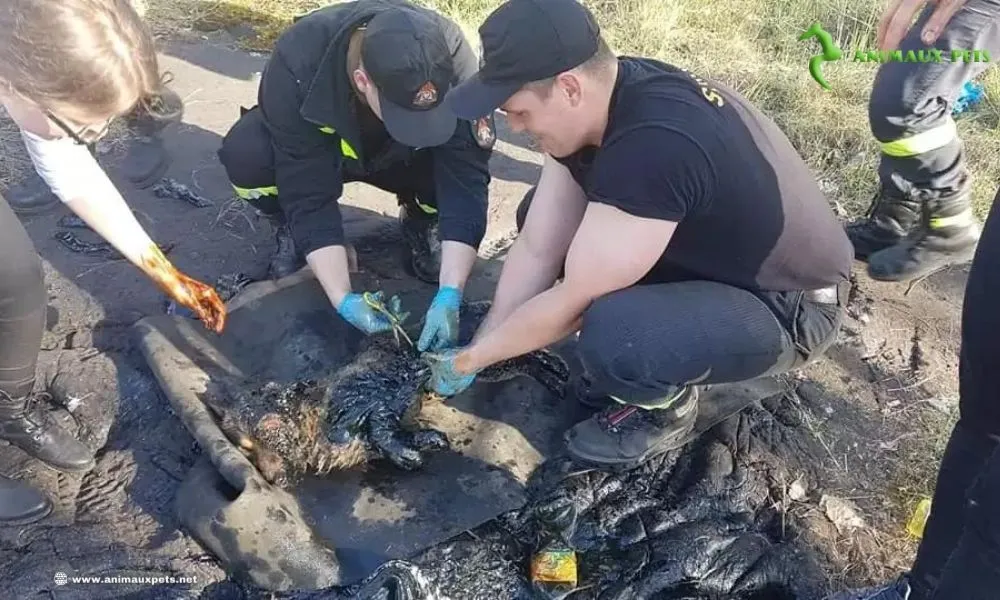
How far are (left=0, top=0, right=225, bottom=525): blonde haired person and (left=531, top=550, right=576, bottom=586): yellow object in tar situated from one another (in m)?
1.51

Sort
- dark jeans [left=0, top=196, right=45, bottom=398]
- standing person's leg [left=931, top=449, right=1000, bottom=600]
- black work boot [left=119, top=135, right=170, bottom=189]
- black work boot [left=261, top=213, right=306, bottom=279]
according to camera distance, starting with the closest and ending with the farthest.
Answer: standing person's leg [left=931, top=449, right=1000, bottom=600] < dark jeans [left=0, top=196, right=45, bottom=398] < black work boot [left=261, top=213, right=306, bottom=279] < black work boot [left=119, top=135, right=170, bottom=189]

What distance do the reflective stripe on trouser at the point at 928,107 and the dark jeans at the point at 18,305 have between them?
3.24 metres

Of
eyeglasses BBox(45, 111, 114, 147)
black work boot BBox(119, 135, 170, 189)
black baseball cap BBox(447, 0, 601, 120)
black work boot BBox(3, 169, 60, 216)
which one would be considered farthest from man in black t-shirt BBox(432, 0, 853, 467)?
black work boot BBox(3, 169, 60, 216)

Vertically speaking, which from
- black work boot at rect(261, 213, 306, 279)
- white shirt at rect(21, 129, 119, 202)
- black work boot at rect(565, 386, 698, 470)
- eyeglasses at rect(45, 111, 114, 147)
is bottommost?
black work boot at rect(261, 213, 306, 279)

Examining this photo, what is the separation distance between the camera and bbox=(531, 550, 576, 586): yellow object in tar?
2475mm

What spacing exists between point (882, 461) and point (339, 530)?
1942mm

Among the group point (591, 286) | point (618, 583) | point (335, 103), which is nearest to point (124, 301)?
point (335, 103)

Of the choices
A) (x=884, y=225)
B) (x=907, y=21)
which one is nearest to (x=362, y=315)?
(x=907, y=21)

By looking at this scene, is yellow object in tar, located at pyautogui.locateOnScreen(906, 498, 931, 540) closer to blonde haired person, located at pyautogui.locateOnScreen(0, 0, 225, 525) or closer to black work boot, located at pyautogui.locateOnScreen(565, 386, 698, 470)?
black work boot, located at pyautogui.locateOnScreen(565, 386, 698, 470)

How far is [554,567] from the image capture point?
2492mm

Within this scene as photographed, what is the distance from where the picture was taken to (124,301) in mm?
3422

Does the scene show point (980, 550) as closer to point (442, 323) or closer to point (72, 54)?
Result: point (442, 323)

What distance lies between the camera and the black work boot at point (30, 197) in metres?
3.88

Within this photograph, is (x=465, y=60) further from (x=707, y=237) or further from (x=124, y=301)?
(x=124, y=301)
